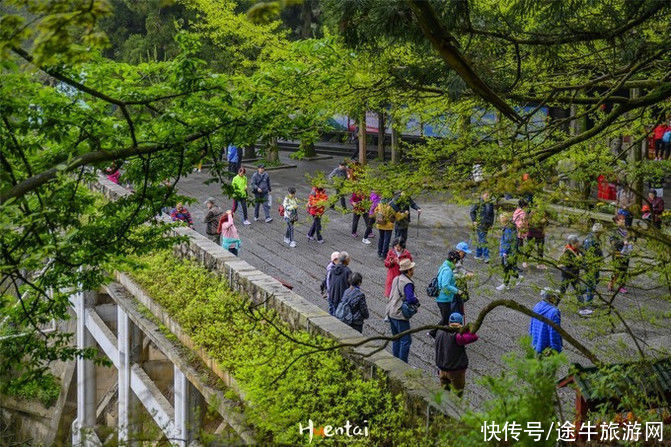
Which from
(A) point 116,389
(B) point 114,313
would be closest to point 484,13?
(B) point 114,313

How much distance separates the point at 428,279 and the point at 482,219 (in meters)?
7.57

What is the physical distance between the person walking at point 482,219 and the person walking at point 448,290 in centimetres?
55

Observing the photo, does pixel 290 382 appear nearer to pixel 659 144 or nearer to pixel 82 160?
pixel 82 160

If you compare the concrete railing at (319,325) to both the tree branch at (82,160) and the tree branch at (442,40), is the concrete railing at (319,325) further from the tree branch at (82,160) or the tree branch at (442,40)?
the tree branch at (442,40)

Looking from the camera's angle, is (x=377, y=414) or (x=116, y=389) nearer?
(x=377, y=414)

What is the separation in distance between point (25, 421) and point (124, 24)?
16277 mm

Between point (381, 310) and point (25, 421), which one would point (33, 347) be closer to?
point (381, 310)

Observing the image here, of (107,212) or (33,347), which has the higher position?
(107,212)

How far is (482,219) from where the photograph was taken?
31.8 feet

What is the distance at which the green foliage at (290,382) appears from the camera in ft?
26.2

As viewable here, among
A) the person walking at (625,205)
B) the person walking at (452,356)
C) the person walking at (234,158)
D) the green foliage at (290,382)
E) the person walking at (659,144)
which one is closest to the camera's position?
the person walking at (625,205)

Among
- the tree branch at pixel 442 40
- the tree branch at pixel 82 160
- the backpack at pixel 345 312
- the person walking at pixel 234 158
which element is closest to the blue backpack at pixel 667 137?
the person walking at pixel 234 158

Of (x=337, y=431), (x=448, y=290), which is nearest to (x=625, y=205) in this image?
(x=337, y=431)

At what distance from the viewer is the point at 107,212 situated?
8.27 m
